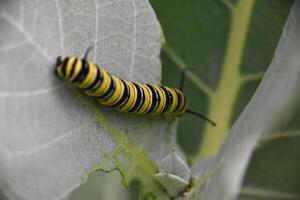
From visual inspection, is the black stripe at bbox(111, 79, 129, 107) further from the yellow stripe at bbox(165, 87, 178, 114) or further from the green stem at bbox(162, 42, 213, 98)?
the green stem at bbox(162, 42, 213, 98)

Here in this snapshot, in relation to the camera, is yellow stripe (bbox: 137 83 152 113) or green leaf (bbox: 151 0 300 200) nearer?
yellow stripe (bbox: 137 83 152 113)

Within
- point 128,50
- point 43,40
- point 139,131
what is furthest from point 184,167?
point 43,40

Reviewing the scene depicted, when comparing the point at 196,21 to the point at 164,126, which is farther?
the point at 196,21

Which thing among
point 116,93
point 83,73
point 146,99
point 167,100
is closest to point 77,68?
point 83,73

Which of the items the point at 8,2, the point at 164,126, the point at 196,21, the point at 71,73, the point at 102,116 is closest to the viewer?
the point at 8,2

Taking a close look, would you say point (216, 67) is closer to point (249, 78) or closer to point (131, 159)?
point (249, 78)

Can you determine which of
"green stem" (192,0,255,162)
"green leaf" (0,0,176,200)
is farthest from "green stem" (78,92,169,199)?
"green stem" (192,0,255,162)

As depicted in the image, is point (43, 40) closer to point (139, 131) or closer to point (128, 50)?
point (128, 50)
